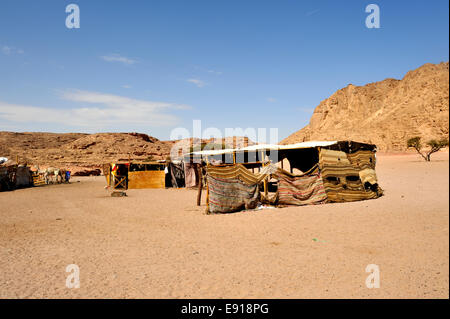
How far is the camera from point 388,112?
251ft

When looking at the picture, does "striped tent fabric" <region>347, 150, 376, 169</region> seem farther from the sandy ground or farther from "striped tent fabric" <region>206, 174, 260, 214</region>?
"striped tent fabric" <region>206, 174, 260, 214</region>

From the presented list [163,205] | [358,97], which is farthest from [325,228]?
[358,97]

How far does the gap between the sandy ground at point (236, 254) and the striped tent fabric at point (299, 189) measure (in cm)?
173

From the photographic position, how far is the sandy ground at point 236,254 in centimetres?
396

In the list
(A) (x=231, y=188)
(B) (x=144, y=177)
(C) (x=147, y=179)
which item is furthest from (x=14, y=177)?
(A) (x=231, y=188)

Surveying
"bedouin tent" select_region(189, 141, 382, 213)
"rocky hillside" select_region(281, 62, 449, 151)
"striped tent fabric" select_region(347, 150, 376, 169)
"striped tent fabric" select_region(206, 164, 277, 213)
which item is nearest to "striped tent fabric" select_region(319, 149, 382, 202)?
"bedouin tent" select_region(189, 141, 382, 213)

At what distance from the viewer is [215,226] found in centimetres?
855

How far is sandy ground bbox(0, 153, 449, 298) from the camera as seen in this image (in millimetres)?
3965

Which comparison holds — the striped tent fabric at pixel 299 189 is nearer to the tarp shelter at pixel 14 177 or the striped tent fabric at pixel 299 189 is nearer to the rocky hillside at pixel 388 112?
the tarp shelter at pixel 14 177

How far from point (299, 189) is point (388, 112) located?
75.7 m

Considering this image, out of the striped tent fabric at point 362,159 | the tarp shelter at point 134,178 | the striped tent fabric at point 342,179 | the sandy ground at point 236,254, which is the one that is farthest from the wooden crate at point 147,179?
the striped tent fabric at point 362,159

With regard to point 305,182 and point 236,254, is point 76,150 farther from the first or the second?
point 236,254

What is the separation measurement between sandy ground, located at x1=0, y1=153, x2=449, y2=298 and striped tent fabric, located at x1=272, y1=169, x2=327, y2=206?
5.68 ft
